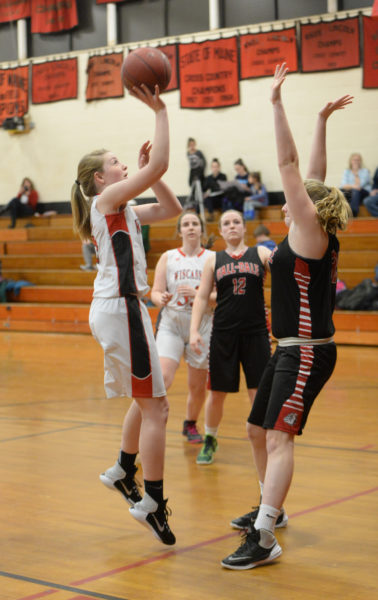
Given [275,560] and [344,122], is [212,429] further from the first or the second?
[344,122]

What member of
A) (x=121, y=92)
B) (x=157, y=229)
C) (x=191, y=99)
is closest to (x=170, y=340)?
(x=157, y=229)

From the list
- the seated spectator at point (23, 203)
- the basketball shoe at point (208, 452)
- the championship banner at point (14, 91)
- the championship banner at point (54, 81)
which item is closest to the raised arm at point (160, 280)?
the basketball shoe at point (208, 452)

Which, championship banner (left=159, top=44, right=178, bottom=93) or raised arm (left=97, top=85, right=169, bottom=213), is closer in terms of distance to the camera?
raised arm (left=97, top=85, right=169, bottom=213)

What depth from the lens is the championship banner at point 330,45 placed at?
49.0ft

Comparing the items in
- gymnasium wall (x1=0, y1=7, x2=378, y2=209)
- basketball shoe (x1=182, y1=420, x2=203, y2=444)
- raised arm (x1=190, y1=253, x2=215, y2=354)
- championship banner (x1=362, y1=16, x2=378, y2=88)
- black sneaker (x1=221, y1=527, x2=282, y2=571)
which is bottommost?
basketball shoe (x1=182, y1=420, x2=203, y2=444)

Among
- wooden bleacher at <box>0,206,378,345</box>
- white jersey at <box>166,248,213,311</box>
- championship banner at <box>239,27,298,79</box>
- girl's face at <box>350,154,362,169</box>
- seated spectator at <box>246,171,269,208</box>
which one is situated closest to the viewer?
white jersey at <box>166,248,213,311</box>

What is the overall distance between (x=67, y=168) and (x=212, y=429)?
14472 mm

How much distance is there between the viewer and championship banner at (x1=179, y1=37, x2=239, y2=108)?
53.8 ft

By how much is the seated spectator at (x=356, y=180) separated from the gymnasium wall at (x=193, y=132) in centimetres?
55

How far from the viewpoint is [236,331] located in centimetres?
505

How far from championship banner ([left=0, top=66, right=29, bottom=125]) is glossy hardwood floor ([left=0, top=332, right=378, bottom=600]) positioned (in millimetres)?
13253

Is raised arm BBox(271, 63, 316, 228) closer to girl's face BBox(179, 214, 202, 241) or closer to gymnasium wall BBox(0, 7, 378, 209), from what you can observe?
girl's face BBox(179, 214, 202, 241)

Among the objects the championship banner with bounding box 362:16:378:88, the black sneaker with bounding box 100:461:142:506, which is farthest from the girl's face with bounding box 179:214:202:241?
the championship banner with bounding box 362:16:378:88

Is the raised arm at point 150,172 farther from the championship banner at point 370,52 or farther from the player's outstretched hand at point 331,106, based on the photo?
the championship banner at point 370,52
